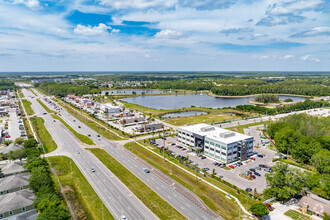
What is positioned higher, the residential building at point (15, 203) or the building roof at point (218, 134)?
the building roof at point (218, 134)

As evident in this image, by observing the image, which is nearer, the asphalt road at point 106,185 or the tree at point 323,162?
the asphalt road at point 106,185

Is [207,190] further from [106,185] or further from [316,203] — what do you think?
[106,185]

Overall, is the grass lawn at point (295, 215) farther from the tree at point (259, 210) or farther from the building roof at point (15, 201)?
the building roof at point (15, 201)

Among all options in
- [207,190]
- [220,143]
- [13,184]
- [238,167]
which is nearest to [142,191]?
[207,190]

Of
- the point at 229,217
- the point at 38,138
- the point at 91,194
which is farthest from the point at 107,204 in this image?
the point at 38,138

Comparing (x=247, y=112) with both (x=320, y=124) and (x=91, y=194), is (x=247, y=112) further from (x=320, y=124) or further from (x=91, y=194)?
(x=91, y=194)

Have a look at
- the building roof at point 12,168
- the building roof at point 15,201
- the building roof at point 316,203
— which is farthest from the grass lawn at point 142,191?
the building roof at point 316,203

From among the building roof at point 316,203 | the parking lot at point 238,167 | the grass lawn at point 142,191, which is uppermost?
the building roof at point 316,203
